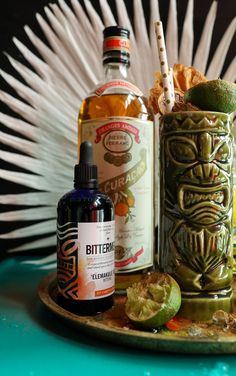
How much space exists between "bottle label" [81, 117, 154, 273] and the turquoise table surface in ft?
0.50

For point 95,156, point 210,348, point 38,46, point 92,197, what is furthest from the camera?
point 38,46

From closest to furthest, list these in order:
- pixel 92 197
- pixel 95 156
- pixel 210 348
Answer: pixel 210 348 < pixel 92 197 < pixel 95 156

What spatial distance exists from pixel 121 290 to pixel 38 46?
50cm

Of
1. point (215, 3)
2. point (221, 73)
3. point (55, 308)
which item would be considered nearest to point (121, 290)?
point (55, 308)

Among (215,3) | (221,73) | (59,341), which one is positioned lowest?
(59,341)

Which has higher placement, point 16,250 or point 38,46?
point 38,46

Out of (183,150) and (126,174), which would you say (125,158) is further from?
(183,150)

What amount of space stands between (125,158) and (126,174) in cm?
2

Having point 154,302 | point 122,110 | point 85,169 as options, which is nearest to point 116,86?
point 122,110

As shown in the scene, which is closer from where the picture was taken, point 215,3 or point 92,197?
point 92,197

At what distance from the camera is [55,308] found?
0.48m

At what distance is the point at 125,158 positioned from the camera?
582 mm

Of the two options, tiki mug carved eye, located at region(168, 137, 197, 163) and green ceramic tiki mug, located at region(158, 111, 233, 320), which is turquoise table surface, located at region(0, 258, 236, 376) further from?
tiki mug carved eye, located at region(168, 137, 197, 163)

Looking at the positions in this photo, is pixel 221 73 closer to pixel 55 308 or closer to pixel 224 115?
pixel 224 115
